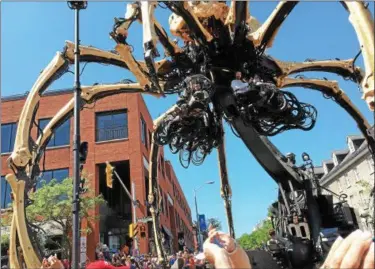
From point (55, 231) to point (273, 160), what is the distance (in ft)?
79.1

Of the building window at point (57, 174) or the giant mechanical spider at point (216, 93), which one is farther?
the building window at point (57, 174)

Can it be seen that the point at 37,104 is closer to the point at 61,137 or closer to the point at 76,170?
the point at 76,170

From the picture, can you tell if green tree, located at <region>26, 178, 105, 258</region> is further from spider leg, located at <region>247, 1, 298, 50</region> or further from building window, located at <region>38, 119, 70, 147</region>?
spider leg, located at <region>247, 1, 298, 50</region>

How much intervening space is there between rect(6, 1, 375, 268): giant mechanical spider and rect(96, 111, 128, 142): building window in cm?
2509

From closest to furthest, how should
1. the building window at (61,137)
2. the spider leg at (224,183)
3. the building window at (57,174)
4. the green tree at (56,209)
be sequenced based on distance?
the spider leg at (224,183), the green tree at (56,209), the building window at (57,174), the building window at (61,137)

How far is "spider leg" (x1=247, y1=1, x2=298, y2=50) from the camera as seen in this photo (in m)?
6.71

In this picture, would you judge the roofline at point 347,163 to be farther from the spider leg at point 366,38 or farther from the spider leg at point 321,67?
the spider leg at point 366,38

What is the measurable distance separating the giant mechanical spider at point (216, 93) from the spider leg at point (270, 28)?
2cm

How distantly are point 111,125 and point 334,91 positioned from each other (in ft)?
88.0

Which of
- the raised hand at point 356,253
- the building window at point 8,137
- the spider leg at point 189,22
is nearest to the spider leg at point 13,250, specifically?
the spider leg at point 189,22

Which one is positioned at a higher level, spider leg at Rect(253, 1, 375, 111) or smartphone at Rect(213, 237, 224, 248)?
spider leg at Rect(253, 1, 375, 111)

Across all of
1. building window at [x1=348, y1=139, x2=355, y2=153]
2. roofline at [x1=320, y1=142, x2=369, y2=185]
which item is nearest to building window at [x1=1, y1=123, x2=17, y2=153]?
roofline at [x1=320, y1=142, x2=369, y2=185]

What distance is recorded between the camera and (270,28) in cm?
704

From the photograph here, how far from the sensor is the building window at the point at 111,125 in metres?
32.9
